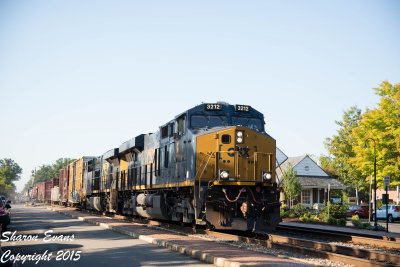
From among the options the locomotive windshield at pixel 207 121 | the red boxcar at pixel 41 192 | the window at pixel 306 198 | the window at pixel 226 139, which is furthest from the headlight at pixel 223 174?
the red boxcar at pixel 41 192

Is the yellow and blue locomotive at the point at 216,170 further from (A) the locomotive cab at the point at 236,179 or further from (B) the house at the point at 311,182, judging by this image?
(B) the house at the point at 311,182

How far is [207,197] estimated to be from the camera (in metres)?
14.7

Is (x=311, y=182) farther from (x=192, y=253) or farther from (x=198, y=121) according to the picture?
(x=192, y=253)

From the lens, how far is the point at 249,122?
16.6 meters

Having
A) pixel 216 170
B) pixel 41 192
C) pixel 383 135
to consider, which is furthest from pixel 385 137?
pixel 41 192

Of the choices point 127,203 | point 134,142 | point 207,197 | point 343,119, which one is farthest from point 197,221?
point 343,119

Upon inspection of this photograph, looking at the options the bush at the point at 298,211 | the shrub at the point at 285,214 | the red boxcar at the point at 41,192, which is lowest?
the red boxcar at the point at 41,192

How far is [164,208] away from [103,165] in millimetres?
16382

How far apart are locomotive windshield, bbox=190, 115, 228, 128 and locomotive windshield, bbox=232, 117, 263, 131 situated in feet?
1.32

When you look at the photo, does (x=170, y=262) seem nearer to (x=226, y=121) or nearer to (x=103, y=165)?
(x=226, y=121)

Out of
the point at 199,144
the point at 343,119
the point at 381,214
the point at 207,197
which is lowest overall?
the point at 381,214

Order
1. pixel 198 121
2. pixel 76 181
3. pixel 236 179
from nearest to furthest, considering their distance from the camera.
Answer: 1. pixel 236 179
2. pixel 198 121
3. pixel 76 181

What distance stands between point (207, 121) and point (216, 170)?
2255 millimetres

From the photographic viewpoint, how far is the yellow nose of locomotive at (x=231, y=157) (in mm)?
15039
